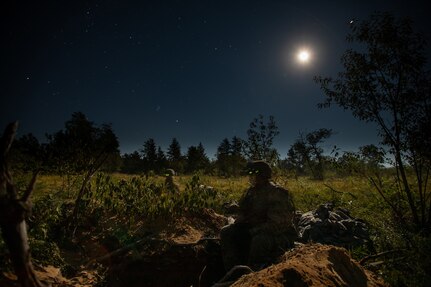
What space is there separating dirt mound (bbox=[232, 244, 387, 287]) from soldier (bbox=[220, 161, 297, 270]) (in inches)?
105

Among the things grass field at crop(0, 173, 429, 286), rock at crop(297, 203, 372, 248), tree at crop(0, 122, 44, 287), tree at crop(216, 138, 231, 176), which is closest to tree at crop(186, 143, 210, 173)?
tree at crop(216, 138, 231, 176)

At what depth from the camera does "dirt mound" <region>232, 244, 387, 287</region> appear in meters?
3.77

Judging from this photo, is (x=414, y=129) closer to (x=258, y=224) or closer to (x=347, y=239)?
(x=347, y=239)

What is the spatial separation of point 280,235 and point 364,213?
833 centimetres

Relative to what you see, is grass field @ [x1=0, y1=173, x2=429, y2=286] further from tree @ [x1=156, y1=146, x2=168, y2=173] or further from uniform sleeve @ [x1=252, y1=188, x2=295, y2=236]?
tree @ [x1=156, y1=146, x2=168, y2=173]

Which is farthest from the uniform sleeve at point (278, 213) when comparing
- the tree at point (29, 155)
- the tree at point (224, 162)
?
the tree at point (224, 162)

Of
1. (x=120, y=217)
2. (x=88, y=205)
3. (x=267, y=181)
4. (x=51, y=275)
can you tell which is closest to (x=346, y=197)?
(x=267, y=181)

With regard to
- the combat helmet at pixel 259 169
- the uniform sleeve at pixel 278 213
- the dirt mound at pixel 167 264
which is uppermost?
the combat helmet at pixel 259 169

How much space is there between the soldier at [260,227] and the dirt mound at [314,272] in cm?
267

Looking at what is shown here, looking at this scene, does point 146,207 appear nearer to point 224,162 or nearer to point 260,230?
point 260,230

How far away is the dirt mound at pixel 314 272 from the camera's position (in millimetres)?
3766

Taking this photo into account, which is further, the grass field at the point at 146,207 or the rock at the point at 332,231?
the rock at the point at 332,231

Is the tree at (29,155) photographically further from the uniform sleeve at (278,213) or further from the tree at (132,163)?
the tree at (132,163)

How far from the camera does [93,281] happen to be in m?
8.54
